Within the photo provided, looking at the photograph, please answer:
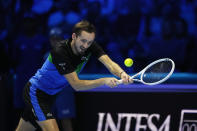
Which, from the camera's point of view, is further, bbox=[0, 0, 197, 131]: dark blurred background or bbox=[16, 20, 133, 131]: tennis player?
bbox=[0, 0, 197, 131]: dark blurred background

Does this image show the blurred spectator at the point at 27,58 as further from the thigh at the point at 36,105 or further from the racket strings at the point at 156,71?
the racket strings at the point at 156,71

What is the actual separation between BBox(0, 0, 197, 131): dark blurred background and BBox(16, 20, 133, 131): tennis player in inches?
59.8

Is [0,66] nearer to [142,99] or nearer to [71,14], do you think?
[71,14]

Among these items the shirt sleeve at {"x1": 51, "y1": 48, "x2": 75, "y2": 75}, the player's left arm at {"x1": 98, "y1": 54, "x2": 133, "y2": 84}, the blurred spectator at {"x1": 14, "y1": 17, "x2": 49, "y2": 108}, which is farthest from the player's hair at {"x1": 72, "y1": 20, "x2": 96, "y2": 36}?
the blurred spectator at {"x1": 14, "y1": 17, "x2": 49, "y2": 108}

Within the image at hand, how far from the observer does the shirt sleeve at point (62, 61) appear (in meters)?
4.22

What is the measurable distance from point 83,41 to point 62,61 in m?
0.29

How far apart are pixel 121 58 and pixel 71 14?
5.59 ft

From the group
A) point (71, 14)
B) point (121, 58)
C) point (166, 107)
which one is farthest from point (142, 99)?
point (71, 14)

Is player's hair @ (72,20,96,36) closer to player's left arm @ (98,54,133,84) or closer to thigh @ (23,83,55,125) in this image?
player's left arm @ (98,54,133,84)

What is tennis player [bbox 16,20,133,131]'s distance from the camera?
13.8 feet

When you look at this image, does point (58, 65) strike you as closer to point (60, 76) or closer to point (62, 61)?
point (62, 61)

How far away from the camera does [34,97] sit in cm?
459

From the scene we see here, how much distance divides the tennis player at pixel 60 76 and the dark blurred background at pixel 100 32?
1.52m

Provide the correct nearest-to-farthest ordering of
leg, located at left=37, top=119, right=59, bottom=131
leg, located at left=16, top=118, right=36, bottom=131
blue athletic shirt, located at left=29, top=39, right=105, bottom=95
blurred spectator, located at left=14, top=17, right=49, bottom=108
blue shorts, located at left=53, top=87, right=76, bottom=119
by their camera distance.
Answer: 1. blue athletic shirt, located at left=29, top=39, right=105, bottom=95
2. leg, located at left=37, top=119, right=59, bottom=131
3. leg, located at left=16, top=118, right=36, bottom=131
4. blue shorts, located at left=53, top=87, right=76, bottom=119
5. blurred spectator, located at left=14, top=17, right=49, bottom=108
